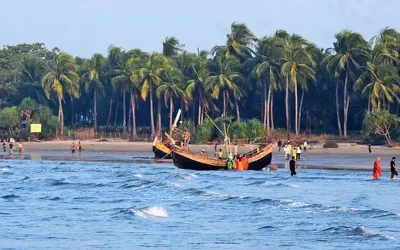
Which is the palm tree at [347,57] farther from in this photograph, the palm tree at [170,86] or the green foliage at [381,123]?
the palm tree at [170,86]

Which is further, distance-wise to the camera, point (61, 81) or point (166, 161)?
point (61, 81)

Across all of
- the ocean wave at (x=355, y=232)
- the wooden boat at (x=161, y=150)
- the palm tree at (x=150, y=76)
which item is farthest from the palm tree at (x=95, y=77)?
the ocean wave at (x=355, y=232)

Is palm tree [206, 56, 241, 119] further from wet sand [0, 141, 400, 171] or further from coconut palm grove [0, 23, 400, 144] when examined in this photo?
wet sand [0, 141, 400, 171]

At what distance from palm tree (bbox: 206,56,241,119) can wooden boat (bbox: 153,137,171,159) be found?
20.3 m

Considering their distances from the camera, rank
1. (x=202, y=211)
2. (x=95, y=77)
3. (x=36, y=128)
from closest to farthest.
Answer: (x=202, y=211), (x=36, y=128), (x=95, y=77)

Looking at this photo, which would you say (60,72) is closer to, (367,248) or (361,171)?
(361,171)

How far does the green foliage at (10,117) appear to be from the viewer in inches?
4134

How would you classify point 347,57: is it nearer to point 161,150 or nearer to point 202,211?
point 161,150

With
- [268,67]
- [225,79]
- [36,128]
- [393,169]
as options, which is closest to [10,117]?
[36,128]

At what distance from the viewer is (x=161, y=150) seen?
72.8m

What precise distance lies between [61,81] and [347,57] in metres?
36.2

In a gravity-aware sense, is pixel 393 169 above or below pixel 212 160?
below

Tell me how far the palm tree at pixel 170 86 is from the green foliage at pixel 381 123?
2544 centimetres

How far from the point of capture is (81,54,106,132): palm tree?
10819cm
